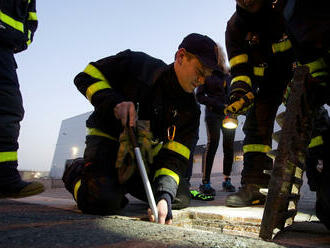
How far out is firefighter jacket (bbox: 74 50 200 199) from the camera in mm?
1871

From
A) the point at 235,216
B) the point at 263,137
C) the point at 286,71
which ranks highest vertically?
the point at 286,71

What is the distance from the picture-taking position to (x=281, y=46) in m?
2.20

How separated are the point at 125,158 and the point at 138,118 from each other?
1.26 ft

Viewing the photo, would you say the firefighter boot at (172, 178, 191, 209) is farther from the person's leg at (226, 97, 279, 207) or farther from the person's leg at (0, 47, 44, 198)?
the person's leg at (0, 47, 44, 198)

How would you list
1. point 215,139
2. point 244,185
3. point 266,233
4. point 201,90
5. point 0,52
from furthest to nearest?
point 201,90 → point 215,139 → point 244,185 → point 0,52 → point 266,233

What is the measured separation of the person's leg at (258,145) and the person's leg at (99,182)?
3.58 ft

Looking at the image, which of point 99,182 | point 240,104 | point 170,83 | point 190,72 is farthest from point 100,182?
point 240,104

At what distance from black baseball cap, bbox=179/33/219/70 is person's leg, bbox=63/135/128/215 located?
0.88 metres

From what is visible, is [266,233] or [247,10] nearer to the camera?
[266,233]

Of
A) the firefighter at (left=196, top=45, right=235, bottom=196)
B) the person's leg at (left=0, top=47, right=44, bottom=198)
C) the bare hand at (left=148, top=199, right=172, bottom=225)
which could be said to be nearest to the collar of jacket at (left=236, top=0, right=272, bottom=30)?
the firefighter at (left=196, top=45, right=235, bottom=196)

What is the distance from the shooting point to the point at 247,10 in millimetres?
1992

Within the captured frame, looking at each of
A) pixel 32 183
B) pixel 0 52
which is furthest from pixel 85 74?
pixel 32 183

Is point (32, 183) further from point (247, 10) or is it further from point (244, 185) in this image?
point (247, 10)

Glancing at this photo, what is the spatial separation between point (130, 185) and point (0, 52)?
4.42 ft
